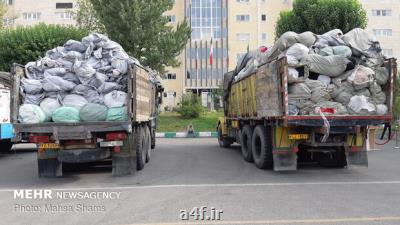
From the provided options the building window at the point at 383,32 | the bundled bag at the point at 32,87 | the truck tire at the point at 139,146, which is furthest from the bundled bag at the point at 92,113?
Answer: the building window at the point at 383,32

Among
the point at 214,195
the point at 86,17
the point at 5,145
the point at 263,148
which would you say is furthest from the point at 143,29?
the point at 214,195

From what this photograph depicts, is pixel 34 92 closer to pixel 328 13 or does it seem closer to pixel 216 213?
pixel 216 213

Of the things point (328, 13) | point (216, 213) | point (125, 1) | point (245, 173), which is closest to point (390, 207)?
point (216, 213)

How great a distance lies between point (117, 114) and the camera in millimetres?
10430

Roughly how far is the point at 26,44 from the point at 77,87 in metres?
21.0

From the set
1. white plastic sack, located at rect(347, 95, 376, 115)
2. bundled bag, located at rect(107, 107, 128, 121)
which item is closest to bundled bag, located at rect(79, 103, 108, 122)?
bundled bag, located at rect(107, 107, 128, 121)

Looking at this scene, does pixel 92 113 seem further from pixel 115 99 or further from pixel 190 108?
pixel 190 108

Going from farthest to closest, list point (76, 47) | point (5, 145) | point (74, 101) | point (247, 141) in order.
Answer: point (5, 145) < point (247, 141) < point (76, 47) < point (74, 101)

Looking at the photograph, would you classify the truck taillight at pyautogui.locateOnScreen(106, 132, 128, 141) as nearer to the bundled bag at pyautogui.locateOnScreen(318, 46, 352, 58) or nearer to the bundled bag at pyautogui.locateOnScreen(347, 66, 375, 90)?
the bundled bag at pyautogui.locateOnScreen(318, 46, 352, 58)

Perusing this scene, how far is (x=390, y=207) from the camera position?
7.64m

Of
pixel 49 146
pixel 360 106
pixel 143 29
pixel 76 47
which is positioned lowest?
pixel 49 146

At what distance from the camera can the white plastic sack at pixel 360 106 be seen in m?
10.5

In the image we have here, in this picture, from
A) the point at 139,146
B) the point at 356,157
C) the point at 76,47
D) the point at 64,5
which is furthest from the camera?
the point at 64,5

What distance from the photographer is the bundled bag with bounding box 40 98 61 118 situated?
1043 centimetres
